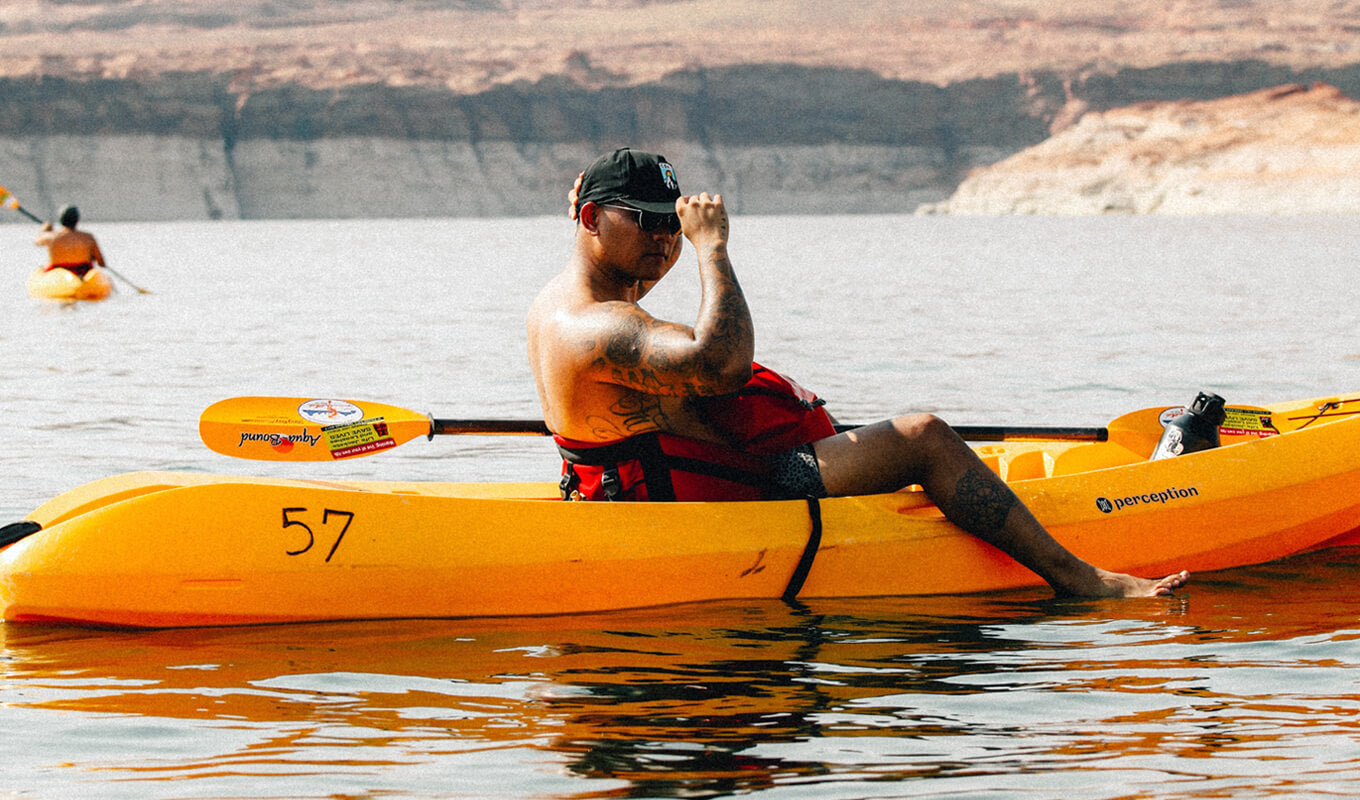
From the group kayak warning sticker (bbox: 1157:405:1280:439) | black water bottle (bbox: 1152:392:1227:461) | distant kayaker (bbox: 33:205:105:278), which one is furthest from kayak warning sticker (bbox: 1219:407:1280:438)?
distant kayaker (bbox: 33:205:105:278)

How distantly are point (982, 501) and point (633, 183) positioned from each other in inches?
61.4

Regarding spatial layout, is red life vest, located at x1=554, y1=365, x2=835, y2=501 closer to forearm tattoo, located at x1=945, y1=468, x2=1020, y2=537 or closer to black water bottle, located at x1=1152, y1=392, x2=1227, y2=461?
forearm tattoo, located at x1=945, y1=468, x2=1020, y2=537

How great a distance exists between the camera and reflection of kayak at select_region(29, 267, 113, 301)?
2002cm

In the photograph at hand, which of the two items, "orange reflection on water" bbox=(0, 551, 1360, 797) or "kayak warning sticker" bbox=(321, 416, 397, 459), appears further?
"kayak warning sticker" bbox=(321, 416, 397, 459)

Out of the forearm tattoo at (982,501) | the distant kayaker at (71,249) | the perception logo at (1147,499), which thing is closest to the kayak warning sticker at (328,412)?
the forearm tattoo at (982,501)

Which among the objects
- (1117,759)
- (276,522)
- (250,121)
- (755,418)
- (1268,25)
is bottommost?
(1117,759)

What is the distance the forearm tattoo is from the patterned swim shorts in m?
0.43

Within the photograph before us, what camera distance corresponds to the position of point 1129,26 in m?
162

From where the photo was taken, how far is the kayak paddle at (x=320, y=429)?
5.78m

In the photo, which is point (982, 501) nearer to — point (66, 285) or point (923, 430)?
point (923, 430)

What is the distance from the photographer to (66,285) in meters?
20.0

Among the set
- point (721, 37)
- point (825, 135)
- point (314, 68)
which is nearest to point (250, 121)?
point (314, 68)

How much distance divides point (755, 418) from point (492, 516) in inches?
34.5

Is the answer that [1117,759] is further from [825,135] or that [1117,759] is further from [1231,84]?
[1231,84]
